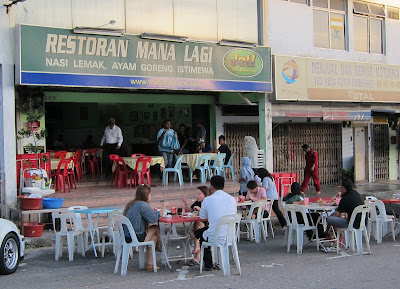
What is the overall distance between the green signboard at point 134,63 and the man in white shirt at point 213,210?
589 cm

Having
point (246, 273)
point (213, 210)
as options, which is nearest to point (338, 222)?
point (246, 273)

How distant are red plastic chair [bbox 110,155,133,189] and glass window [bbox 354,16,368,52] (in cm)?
981

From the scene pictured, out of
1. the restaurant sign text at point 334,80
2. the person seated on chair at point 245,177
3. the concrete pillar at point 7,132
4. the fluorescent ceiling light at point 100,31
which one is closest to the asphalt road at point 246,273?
the concrete pillar at point 7,132

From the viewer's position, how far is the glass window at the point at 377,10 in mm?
20586

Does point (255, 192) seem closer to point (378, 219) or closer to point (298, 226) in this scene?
point (298, 226)

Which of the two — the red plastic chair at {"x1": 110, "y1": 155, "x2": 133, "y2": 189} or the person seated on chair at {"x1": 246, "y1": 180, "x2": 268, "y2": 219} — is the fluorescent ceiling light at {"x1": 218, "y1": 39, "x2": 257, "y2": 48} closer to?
the red plastic chair at {"x1": 110, "y1": 155, "x2": 133, "y2": 189}

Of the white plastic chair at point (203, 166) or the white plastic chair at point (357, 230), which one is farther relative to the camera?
the white plastic chair at point (203, 166)

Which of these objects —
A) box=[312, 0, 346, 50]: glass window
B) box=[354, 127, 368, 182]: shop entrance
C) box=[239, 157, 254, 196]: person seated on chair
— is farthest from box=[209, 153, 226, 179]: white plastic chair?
box=[354, 127, 368, 182]: shop entrance

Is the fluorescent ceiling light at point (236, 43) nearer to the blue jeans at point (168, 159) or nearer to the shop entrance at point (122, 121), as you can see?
the blue jeans at point (168, 159)

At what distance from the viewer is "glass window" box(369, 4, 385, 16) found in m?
20.6

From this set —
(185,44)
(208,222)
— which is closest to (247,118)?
(185,44)

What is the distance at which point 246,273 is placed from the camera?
8.64m

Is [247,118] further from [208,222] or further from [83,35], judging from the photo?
[208,222]

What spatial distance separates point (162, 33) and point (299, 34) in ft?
17.6
